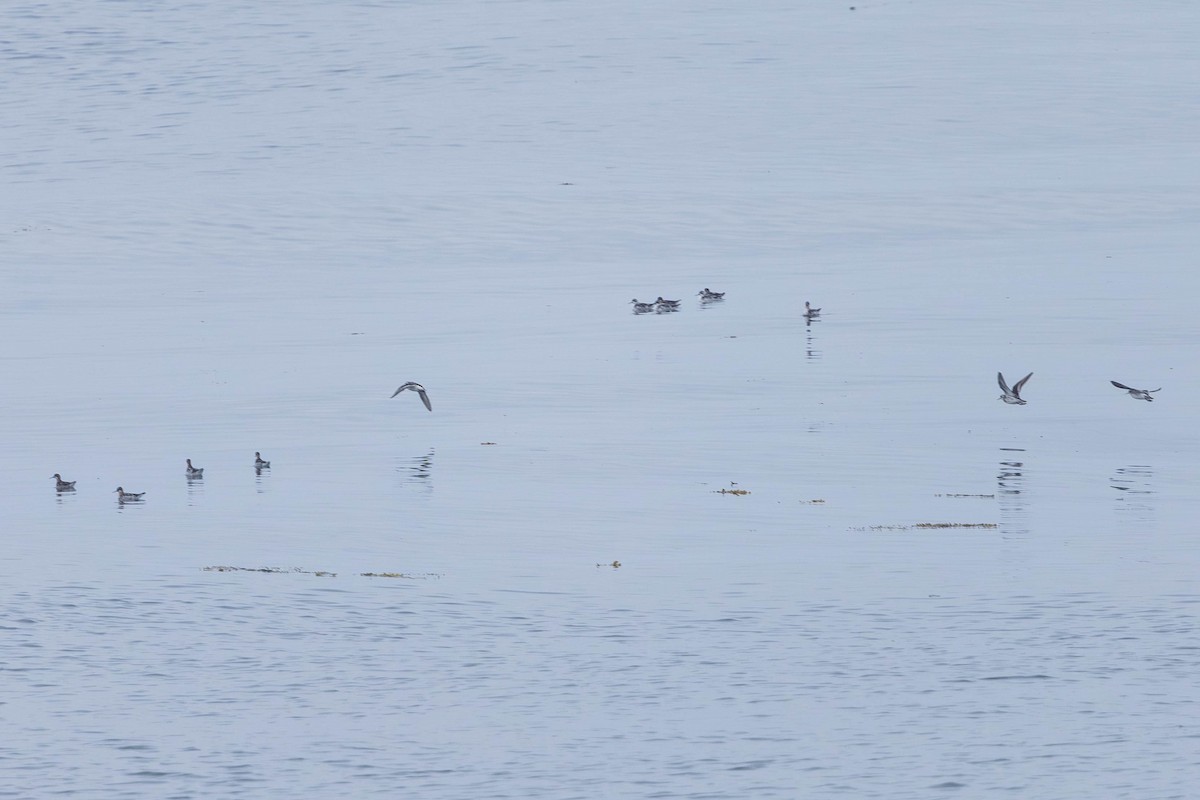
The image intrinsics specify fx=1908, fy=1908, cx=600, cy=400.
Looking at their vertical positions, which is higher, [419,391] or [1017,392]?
[419,391]

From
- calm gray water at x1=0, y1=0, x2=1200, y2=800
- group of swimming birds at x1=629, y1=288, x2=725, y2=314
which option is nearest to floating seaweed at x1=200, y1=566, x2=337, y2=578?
calm gray water at x1=0, y1=0, x2=1200, y2=800

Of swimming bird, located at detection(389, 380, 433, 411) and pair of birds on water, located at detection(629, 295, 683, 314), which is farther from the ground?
pair of birds on water, located at detection(629, 295, 683, 314)

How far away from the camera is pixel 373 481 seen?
2939 cm

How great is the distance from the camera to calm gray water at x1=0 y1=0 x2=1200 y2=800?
59.8ft

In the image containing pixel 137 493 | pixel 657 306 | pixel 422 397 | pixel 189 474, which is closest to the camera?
pixel 137 493

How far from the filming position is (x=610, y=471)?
29969 mm

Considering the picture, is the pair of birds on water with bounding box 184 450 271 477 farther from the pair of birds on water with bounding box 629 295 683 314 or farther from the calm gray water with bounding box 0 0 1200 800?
the pair of birds on water with bounding box 629 295 683 314

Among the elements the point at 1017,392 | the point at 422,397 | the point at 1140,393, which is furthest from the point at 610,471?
the point at 1140,393

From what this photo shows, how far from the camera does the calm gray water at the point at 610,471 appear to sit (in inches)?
718

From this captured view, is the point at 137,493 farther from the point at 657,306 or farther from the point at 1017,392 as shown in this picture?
the point at 657,306

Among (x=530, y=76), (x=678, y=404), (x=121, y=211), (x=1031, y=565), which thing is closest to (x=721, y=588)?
(x=1031, y=565)

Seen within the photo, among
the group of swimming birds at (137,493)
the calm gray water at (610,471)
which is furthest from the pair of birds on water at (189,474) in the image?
the calm gray water at (610,471)

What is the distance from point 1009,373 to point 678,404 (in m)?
6.59

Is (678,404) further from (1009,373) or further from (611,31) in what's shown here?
(611,31)
